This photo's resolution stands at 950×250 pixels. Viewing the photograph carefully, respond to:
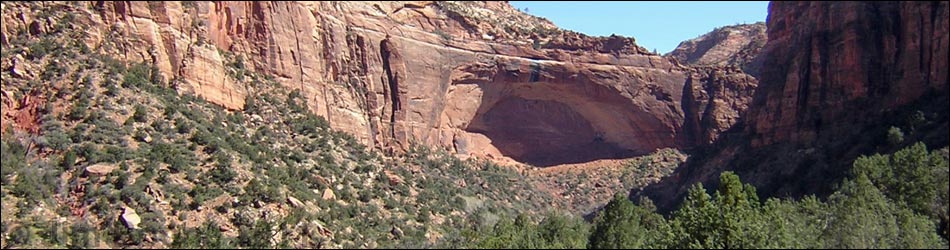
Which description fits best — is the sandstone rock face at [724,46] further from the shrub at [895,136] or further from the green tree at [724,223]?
the green tree at [724,223]

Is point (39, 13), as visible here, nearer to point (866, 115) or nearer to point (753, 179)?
point (753, 179)

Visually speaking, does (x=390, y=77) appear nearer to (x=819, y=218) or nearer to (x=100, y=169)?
(x=100, y=169)

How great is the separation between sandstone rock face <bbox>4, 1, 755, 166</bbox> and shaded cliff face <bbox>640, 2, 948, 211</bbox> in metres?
12.1

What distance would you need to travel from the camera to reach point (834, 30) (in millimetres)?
62938

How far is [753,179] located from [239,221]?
33.6m

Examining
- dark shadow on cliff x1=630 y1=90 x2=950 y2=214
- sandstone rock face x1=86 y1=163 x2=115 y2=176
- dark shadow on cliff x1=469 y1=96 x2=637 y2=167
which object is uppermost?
sandstone rock face x1=86 y1=163 x2=115 y2=176

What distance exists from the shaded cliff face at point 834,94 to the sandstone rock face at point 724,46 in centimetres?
3136

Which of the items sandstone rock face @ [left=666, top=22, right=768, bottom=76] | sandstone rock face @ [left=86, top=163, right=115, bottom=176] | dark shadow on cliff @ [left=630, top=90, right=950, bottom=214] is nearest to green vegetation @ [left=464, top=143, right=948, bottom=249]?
dark shadow on cliff @ [left=630, top=90, right=950, bottom=214]

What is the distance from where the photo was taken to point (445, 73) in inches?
2985

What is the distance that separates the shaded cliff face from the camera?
53.9m

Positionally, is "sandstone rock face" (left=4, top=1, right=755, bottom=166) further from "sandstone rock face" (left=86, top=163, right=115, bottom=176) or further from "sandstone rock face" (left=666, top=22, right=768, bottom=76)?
"sandstone rock face" (left=666, top=22, right=768, bottom=76)

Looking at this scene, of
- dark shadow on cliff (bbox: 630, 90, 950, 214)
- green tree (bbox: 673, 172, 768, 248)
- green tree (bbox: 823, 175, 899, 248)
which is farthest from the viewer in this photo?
dark shadow on cliff (bbox: 630, 90, 950, 214)

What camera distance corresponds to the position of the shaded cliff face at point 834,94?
177 feet

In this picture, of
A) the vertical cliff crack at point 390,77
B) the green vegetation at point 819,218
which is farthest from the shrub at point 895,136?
the vertical cliff crack at point 390,77
